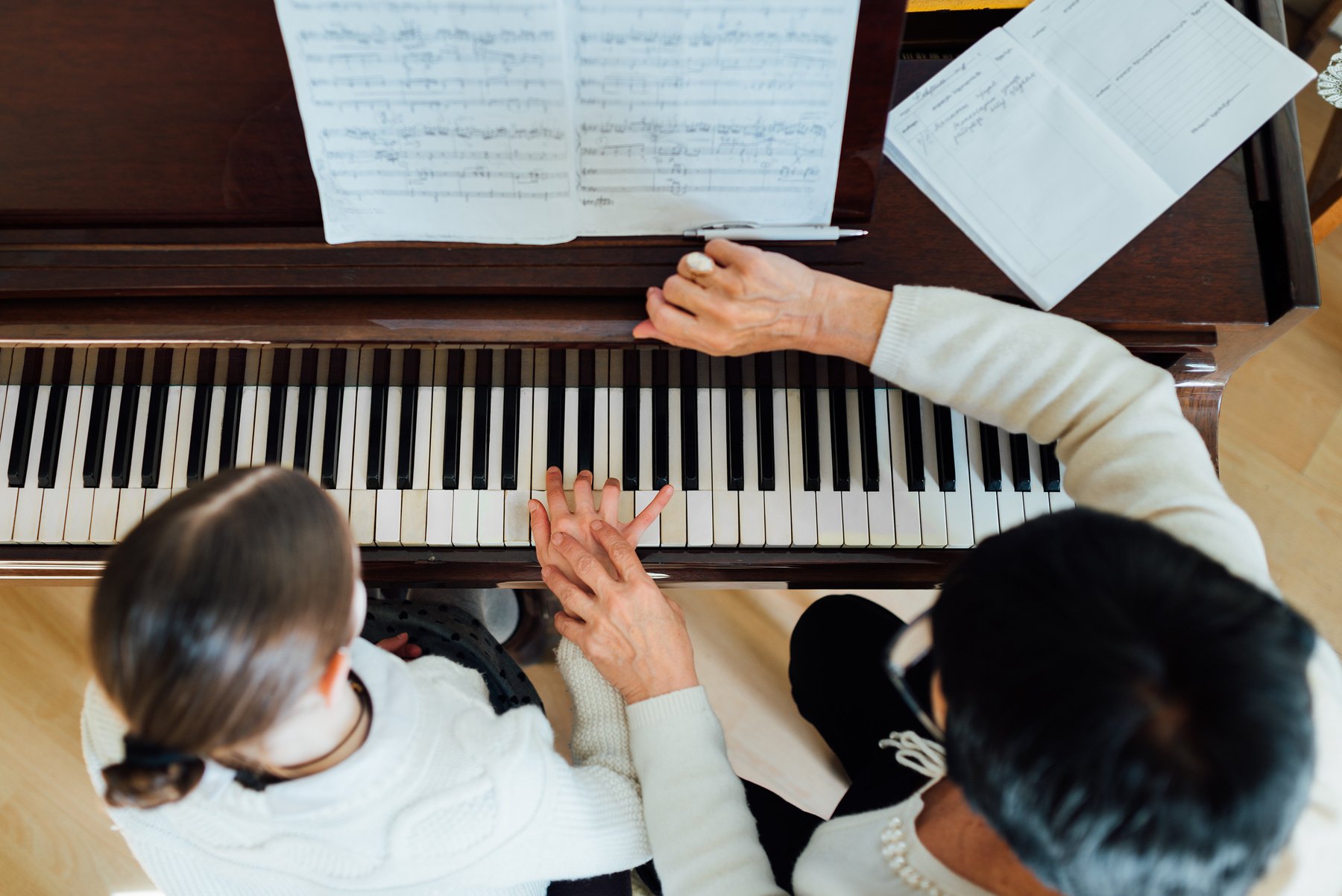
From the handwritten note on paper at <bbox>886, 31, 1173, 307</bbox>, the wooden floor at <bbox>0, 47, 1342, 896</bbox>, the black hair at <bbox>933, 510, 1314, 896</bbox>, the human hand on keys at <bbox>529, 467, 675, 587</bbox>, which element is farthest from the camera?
the wooden floor at <bbox>0, 47, 1342, 896</bbox>

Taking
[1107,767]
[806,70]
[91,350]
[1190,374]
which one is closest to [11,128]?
[91,350]

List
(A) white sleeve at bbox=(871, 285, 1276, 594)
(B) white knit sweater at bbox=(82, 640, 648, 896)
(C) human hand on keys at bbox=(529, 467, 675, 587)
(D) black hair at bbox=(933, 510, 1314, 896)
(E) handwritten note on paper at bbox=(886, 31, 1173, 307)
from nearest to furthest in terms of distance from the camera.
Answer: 1. (D) black hair at bbox=(933, 510, 1314, 896)
2. (B) white knit sweater at bbox=(82, 640, 648, 896)
3. (A) white sleeve at bbox=(871, 285, 1276, 594)
4. (E) handwritten note on paper at bbox=(886, 31, 1173, 307)
5. (C) human hand on keys at bbox=(529, 467, 675, 587)

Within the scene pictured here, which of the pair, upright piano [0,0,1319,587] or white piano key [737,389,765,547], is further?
white piano key [737,389,765,547]

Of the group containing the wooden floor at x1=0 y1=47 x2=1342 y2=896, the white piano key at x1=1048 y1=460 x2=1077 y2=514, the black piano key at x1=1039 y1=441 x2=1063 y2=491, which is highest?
the black piano key at x1=1039 y1=441 x2=1063 y2=491

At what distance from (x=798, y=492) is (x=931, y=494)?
217 mm

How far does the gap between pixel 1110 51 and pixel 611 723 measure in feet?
4.18

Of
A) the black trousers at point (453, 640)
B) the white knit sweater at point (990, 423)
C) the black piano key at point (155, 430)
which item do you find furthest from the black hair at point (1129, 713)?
the black piano key at point (155, 430)

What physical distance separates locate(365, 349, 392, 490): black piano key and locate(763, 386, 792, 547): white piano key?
61cm

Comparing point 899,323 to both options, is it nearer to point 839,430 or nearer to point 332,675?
point 839,430

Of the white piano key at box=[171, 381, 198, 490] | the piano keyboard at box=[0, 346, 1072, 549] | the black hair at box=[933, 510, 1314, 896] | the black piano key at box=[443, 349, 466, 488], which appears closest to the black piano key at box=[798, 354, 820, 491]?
the piano keyboard at box=[0, 346, 1072, 549]

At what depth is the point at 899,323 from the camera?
3.97 ft

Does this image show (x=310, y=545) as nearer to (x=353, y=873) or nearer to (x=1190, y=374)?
(x=353, y=873)

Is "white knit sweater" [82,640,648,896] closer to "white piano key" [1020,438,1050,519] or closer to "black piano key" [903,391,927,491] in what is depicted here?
"black piano key" [903,391,927,491]

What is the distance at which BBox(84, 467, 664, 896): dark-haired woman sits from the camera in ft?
2.75
